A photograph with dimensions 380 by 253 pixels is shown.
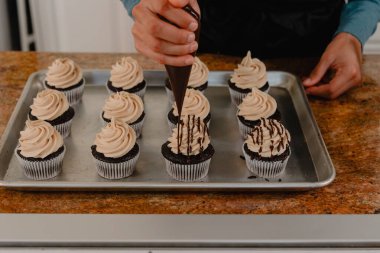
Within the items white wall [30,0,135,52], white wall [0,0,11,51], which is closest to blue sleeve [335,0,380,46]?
white wall [30,0,135,52]

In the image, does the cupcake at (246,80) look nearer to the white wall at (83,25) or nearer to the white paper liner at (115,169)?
the white paper liner at (115,169)

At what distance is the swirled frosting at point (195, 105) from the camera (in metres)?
1.95

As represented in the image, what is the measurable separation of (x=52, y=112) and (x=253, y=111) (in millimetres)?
649

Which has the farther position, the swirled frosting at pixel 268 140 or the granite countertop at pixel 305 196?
the swirled frosting at pixel 268 140

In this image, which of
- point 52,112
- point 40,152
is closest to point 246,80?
point 52,112

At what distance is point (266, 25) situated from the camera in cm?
235

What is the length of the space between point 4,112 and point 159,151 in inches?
21.5

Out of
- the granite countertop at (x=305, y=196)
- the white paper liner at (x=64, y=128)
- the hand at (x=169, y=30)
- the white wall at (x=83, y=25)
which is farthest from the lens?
the white wall at (x=83, y=25)

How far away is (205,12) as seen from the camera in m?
2.37

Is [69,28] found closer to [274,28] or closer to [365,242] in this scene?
[274,28]

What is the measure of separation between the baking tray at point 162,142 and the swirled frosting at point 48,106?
7cm

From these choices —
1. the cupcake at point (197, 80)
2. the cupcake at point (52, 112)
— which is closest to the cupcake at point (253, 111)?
the cupcake at point (197, 80)

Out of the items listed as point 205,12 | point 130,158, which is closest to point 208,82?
point 205,12

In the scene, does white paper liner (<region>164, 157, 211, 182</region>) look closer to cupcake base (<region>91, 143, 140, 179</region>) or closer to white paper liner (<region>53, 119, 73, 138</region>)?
cupcake base (<region>91, 143, 140, 179</region>)
